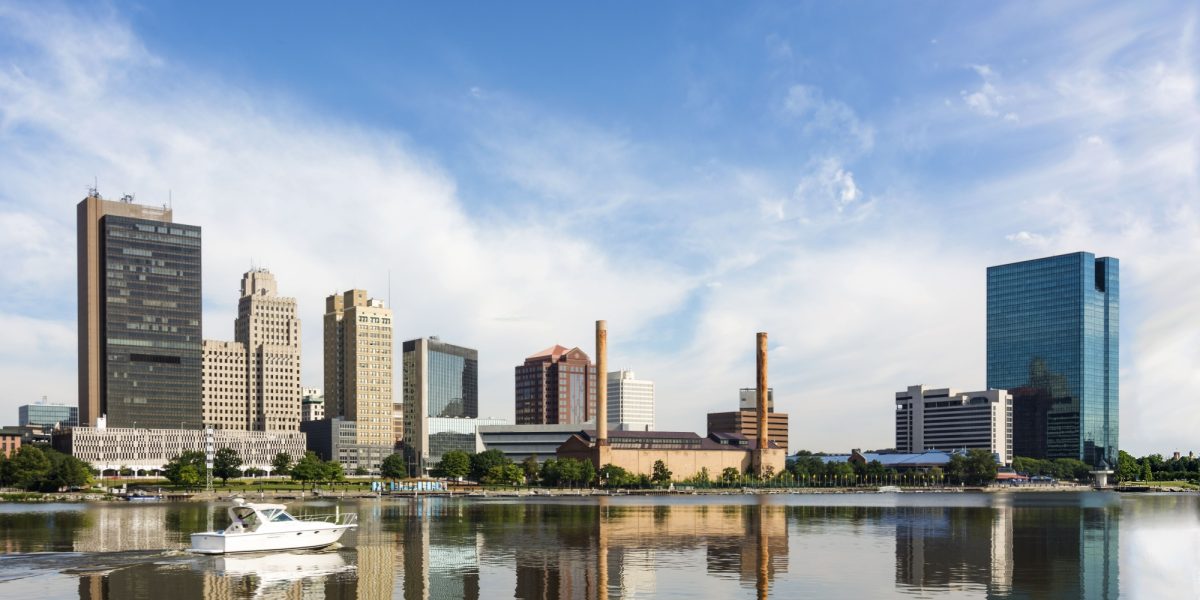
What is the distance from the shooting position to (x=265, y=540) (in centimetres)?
7944

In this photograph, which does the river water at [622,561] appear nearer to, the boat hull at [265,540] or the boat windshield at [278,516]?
the boat hull at [265,540]

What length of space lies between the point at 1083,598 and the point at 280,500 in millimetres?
155422

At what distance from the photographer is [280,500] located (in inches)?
7446

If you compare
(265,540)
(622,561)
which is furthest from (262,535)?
(622,561)

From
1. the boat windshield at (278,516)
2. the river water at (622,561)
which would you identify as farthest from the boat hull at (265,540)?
the boat windshield at (278,516)

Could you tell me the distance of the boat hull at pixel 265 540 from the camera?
255 feet

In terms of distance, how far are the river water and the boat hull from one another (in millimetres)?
1274

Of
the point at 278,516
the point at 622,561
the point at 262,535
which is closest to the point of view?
the point at 622,561

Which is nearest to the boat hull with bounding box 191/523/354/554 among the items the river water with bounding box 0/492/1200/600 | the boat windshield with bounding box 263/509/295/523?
the river water with bounding box 0/492/1200/600

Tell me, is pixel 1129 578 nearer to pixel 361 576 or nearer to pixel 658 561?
pixel 658 561

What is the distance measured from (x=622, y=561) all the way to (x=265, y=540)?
26705 millimetres

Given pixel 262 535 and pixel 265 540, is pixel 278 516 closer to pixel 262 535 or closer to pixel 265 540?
pixel 265 540

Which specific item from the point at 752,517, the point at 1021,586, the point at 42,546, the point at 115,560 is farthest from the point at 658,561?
the point at 752,517

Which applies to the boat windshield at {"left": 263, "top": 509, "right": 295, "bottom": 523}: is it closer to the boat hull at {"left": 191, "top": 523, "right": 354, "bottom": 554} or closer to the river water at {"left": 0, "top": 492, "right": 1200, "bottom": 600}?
the boat hull at {"left": 191, "top": 523, "right": 354, "bottom": 554}
